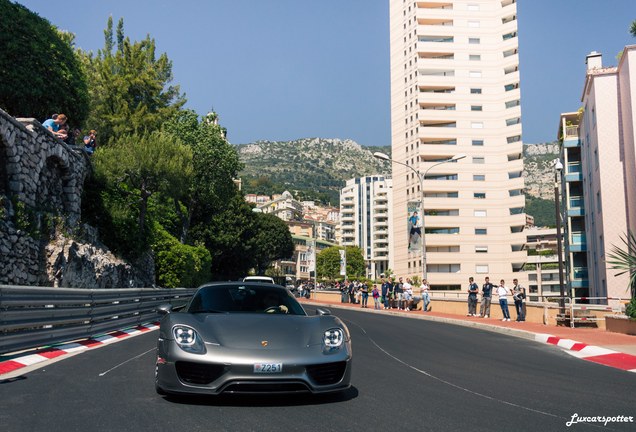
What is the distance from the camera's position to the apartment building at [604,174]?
36312 mm

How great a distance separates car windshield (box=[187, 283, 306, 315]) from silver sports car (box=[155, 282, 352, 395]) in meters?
0.26

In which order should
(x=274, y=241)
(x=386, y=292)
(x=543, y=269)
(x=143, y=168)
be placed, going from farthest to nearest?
(x=543, y=269) < (x=274, y=241) < (x=386, y=292) < (x=143, y=168)

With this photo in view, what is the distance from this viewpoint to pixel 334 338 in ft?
19.5

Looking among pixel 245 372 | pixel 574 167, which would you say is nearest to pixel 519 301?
pixel 245 372

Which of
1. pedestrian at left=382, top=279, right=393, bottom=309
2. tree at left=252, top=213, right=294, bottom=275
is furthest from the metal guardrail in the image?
tree at left=252, top=213, right=294, bottom=275

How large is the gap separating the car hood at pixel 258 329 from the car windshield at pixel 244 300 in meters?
0.46

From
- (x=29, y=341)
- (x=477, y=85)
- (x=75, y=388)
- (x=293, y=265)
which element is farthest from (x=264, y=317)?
(x=293, y=265)

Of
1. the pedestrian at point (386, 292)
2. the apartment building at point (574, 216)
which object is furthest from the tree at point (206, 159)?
the apartment building at point (574, 216)

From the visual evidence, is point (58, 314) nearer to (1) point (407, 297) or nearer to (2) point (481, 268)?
(1) point (407, 297)

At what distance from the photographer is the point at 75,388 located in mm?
6668

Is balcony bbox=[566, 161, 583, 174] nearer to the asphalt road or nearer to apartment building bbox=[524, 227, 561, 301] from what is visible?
the asphalt road

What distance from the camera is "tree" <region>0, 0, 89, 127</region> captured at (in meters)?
23.3

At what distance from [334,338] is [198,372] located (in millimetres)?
1357

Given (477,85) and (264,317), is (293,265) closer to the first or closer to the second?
(477,85)
